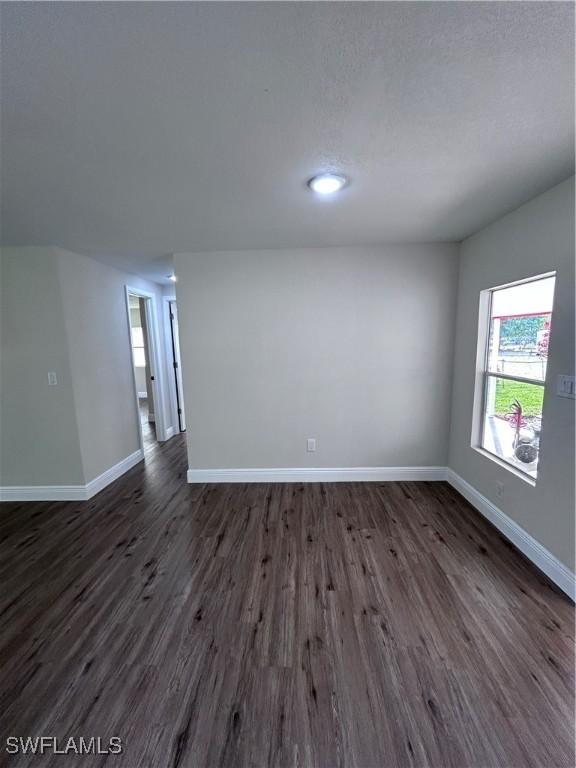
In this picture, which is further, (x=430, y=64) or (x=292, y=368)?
(x=292, y=368)

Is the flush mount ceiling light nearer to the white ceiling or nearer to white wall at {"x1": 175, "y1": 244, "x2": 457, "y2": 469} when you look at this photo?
the white ceiling

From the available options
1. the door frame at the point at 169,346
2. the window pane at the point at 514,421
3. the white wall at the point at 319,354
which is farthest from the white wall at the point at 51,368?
the window pane at the point at 514,421

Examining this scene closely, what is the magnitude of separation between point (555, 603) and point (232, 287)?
3352mm

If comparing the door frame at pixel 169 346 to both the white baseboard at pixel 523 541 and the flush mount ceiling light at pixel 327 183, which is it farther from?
the white baseboard at pixel 523 541

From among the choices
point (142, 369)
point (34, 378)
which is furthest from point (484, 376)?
point (142, 369)

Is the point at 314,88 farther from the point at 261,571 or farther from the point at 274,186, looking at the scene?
the point at 261,571

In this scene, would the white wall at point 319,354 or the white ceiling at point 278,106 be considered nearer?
the white ceiling at point 278,106

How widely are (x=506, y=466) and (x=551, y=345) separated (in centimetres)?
100

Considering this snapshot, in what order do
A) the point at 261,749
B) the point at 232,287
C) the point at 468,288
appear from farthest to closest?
the point at 232,287 < the point at 468,288 < the point at 261,749

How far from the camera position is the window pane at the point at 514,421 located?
2.09m

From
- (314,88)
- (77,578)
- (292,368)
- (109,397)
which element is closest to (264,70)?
(314,88)

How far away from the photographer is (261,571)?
6.53 feet

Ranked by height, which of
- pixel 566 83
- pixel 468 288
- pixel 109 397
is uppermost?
pixel 566 83

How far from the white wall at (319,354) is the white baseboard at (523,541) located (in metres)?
0.54
